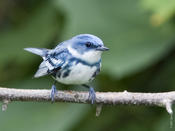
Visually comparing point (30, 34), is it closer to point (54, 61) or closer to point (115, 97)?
point (54, 61)

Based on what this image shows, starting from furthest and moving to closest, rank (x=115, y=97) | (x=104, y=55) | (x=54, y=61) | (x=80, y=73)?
(x=104, y=55)
(x=54, y=61)
(x=80, y=73)
(x=115, y=97)

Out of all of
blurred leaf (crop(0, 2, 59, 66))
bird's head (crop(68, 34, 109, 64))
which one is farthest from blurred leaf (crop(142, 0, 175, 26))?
blurred leaf (crop(0, 2, 59, 66))

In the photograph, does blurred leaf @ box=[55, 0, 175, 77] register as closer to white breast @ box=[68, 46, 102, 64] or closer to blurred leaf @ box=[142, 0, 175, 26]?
blurred leaf @ box=[142, 0, 175, 26]

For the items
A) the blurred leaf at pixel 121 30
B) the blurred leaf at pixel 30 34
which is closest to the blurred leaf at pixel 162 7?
the blurred leaf at pixel 121 30

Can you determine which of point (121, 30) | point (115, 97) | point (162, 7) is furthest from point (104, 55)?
point (115, 97)

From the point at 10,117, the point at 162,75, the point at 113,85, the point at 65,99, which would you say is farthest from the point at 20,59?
the point at 65,99

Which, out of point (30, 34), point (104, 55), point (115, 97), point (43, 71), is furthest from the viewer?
point (30, 34)

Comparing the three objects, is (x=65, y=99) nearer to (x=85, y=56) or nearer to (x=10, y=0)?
(x=85, y=56)

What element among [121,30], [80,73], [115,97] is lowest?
[115,97]
